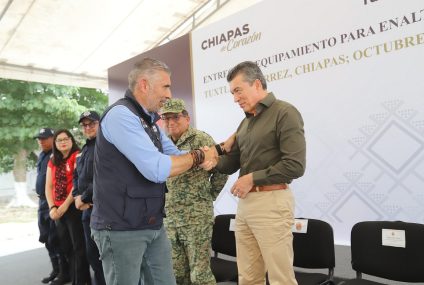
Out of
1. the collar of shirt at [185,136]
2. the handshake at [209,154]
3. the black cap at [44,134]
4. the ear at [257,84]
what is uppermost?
the black cap at [44,134]

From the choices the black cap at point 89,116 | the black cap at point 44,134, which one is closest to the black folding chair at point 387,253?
the black cap at point 89,116

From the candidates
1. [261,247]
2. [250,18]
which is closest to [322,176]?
[261,247]

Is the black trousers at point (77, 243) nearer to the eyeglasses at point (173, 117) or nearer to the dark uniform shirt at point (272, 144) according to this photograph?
the eyeglasses at point (173, 117)

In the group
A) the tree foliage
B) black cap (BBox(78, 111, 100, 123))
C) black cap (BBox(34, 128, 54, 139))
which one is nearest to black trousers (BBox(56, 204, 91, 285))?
black cap (BBox(78, 111, 100, 123))

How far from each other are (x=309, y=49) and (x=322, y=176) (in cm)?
102

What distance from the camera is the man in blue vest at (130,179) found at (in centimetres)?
149

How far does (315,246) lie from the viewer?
237 cm

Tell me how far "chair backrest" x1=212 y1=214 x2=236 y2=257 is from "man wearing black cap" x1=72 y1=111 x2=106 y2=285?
1.02 metres

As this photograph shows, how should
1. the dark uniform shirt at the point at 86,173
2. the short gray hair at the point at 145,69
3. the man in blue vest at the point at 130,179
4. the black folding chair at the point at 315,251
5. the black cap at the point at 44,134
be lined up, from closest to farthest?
the man in blue vest at the point at 130,179, the short gray hair at the point at 145,69, the black folding chair at the point at 315,251, the dark uniform shirt at the point at 86,173, the black cap at the point at 44,134

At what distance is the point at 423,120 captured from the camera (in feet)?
7.70

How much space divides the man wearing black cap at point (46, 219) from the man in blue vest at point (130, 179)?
2.61 meters

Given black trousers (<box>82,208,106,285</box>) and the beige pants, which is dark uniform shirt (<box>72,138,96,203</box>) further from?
the beige pants

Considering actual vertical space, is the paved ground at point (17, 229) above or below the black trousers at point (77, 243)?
below

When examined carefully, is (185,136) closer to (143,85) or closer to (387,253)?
(143,85)
